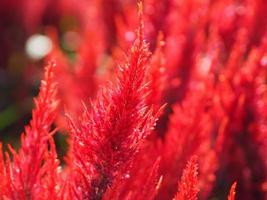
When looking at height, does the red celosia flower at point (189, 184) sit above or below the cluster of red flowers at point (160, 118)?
below

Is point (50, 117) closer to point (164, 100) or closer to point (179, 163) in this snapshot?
point (179, 163)

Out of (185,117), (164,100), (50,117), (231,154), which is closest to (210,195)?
(231,154)

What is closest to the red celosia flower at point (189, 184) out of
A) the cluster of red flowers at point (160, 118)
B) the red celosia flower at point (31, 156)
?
the cluster of red flowers at point (160, 118)

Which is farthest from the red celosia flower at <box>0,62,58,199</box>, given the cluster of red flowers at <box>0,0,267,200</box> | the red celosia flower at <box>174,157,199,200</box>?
the red celosia flower at <box>174,157,199,200</box>

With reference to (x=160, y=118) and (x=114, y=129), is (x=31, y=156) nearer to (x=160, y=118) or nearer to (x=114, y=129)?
(x=114, y=129)

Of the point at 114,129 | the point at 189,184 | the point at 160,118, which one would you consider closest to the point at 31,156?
the point at 114,129

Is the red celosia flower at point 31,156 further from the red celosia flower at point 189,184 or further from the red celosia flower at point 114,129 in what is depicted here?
the red celosia flower at point 189,184

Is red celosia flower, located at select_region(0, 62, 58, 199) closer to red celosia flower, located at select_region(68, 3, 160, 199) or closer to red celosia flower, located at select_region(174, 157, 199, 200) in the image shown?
red celosia flower, located at select_region(68, 3, 160, 199)

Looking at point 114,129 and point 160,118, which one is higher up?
point 160,118
